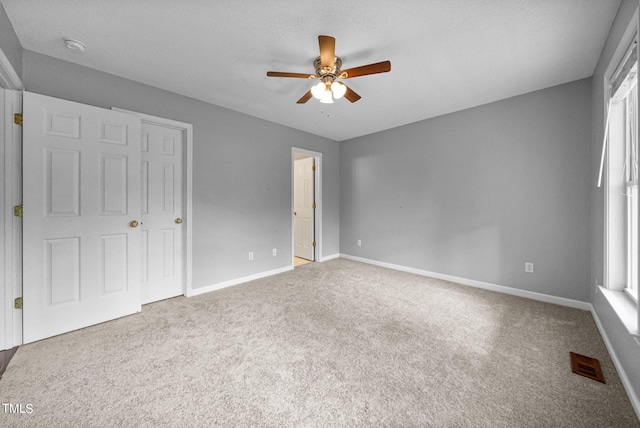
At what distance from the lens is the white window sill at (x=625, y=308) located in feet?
4.80

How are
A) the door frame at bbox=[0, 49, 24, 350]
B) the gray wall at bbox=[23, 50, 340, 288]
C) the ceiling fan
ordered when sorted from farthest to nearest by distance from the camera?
1. the gray wall at bbox=[23, 50, 340, 288]
2. the door frame at bbox=[0, 49, 24, 350]
3. the ceiling fan

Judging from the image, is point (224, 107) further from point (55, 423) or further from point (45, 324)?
point (55, 423)

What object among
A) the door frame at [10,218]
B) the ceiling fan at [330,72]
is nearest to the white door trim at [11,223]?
the door frame at [10,218]

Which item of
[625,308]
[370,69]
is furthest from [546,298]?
[370,69]

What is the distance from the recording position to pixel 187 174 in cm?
301

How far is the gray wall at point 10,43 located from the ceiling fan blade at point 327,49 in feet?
7.12

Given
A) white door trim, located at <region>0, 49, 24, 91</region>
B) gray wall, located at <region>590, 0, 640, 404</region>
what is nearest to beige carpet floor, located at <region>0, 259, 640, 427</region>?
gray wall, located at <region>590, 0, 640, 404</region>

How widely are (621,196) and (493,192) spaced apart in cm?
125

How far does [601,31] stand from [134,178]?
4.26 metres

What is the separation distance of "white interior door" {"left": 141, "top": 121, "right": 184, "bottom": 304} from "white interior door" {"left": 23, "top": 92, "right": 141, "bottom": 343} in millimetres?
250

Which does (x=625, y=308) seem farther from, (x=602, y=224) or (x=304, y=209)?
(x=304, y=209)

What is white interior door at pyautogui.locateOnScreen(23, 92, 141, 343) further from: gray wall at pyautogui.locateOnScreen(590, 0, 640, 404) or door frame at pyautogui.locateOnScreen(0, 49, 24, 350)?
gray wall at pyautogui.locateOnScreen(590, 0, 640, 404)

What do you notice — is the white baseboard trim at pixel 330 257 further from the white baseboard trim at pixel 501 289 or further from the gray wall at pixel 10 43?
the gray wall at pixel 10 43

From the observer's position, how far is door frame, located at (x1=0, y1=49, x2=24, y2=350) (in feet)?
6.31
